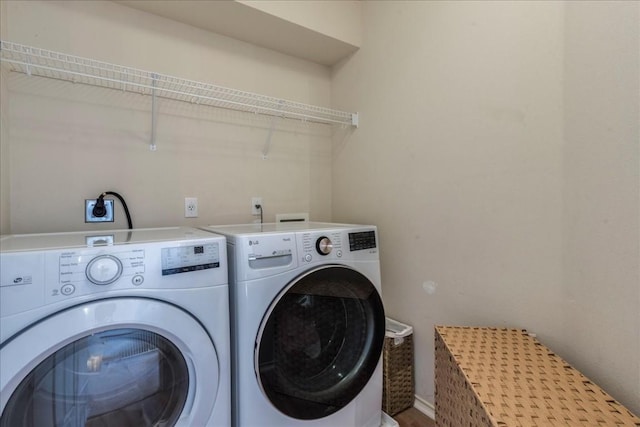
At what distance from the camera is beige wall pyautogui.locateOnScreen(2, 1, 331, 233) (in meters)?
1.32

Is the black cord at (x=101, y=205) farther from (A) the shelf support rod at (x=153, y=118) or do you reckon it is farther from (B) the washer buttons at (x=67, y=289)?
(B) the washer buttons at (x=67, y=289)

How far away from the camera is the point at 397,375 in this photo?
1527 mm

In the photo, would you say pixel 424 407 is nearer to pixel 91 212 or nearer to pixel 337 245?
pixel 337 245

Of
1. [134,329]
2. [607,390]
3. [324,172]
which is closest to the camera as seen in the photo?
[134,329]

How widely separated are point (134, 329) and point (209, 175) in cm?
102

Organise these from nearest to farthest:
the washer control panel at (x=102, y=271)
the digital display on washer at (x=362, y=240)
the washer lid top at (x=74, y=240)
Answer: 1. the washer control panel at (x=102, y=271)
2. the washer lid top at (x=74, y=240)
3. the digital display on washer at (x=362, y=240)

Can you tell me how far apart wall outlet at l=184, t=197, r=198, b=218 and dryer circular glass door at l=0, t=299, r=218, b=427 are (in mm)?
865

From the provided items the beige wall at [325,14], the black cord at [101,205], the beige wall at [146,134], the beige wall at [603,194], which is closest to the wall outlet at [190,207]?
the beige wall at [146,134]

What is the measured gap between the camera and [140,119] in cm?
153

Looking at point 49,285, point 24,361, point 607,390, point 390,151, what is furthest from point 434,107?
point 24,361

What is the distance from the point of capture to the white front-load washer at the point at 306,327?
1.04 m

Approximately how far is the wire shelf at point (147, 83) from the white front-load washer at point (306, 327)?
2.64 ft

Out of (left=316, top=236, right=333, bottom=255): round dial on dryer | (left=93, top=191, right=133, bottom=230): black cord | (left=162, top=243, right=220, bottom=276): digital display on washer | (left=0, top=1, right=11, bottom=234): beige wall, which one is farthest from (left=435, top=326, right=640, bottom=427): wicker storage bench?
(left=0, top=1, right=11, bottom=234): beige wall

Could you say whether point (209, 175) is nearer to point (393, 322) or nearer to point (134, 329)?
point (134, 329)
